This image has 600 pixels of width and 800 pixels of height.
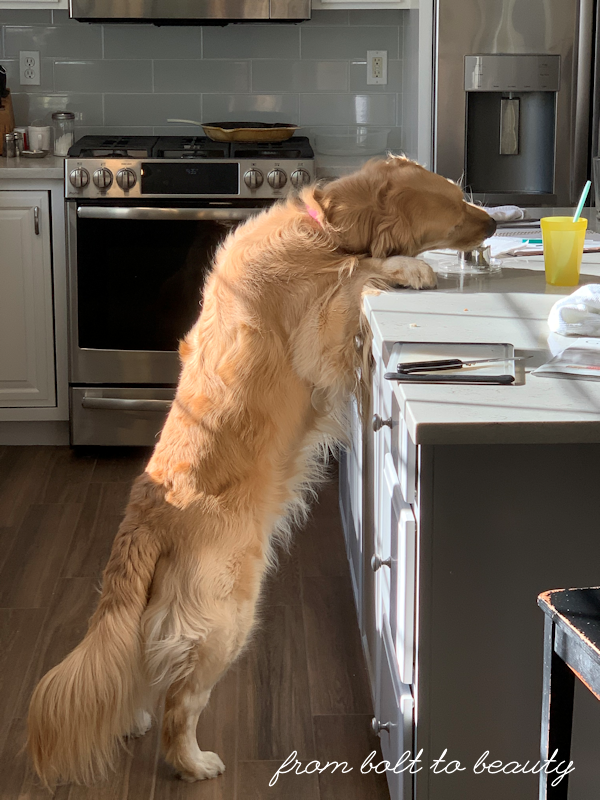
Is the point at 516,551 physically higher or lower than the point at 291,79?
lower

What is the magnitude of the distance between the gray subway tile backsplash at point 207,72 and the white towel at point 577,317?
2.56 metres

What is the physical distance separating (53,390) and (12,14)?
1558 millimetres

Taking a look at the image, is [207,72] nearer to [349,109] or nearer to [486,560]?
[349,109]

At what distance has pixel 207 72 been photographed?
149 inches

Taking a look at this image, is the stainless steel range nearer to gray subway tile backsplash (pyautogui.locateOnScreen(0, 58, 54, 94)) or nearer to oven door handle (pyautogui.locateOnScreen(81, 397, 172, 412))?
oven door handle (pyautogui.locateOnScreen(81, 397, 172, 412))

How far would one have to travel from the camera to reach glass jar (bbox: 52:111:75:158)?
356 centimetres

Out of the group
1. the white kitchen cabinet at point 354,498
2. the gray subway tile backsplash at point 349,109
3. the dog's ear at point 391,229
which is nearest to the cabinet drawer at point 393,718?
the white kitchen cabinet at point 354,498

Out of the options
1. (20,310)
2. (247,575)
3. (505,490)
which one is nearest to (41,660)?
(247,575)

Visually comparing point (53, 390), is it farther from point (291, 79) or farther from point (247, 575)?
point (247, 575)

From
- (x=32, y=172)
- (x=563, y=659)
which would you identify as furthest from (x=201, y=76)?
(x=563, y=659)

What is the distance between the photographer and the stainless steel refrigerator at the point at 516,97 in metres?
3.01

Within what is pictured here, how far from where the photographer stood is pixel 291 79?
149 inches

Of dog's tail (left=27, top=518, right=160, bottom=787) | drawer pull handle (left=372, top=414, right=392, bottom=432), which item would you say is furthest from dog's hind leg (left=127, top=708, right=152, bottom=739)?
drawer pull handle (left=372, top=414, right=392, bottom=432)

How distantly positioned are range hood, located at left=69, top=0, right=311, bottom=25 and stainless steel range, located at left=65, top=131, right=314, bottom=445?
1.53 feet
